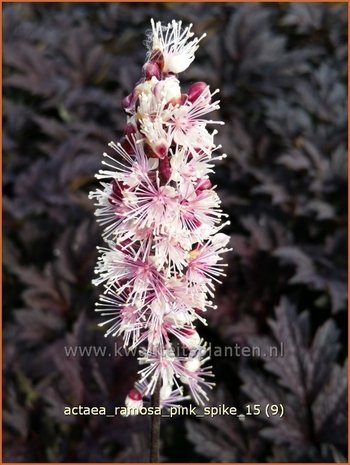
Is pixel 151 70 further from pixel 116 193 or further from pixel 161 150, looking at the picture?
pixel 116 193

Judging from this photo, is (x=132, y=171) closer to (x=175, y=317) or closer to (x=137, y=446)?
(x=175, y=317)

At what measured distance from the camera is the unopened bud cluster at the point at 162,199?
1.34 m

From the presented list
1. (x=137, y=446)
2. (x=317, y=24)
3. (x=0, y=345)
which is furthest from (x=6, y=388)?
(x=317, y=24)

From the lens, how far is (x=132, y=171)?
139 cm

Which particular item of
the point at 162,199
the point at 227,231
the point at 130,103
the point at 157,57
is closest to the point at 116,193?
the point at 162,199

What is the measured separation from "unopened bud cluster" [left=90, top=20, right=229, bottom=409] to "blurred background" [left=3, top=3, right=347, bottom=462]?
3.15 feet

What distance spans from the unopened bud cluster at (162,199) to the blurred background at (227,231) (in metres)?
0.96

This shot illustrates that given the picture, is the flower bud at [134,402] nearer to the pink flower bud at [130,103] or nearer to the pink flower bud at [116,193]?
the pink flower bud at [116,193]

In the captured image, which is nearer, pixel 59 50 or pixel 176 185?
pixel 176 185

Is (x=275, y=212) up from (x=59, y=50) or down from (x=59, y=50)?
down

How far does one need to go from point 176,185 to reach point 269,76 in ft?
9.13

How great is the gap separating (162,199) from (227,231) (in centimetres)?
191

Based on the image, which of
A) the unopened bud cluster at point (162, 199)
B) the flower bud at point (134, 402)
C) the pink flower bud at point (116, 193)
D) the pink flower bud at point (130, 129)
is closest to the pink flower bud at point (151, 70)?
the unopened bud cluster at point (162, 199)

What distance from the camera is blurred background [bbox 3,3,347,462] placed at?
7.59 ft
